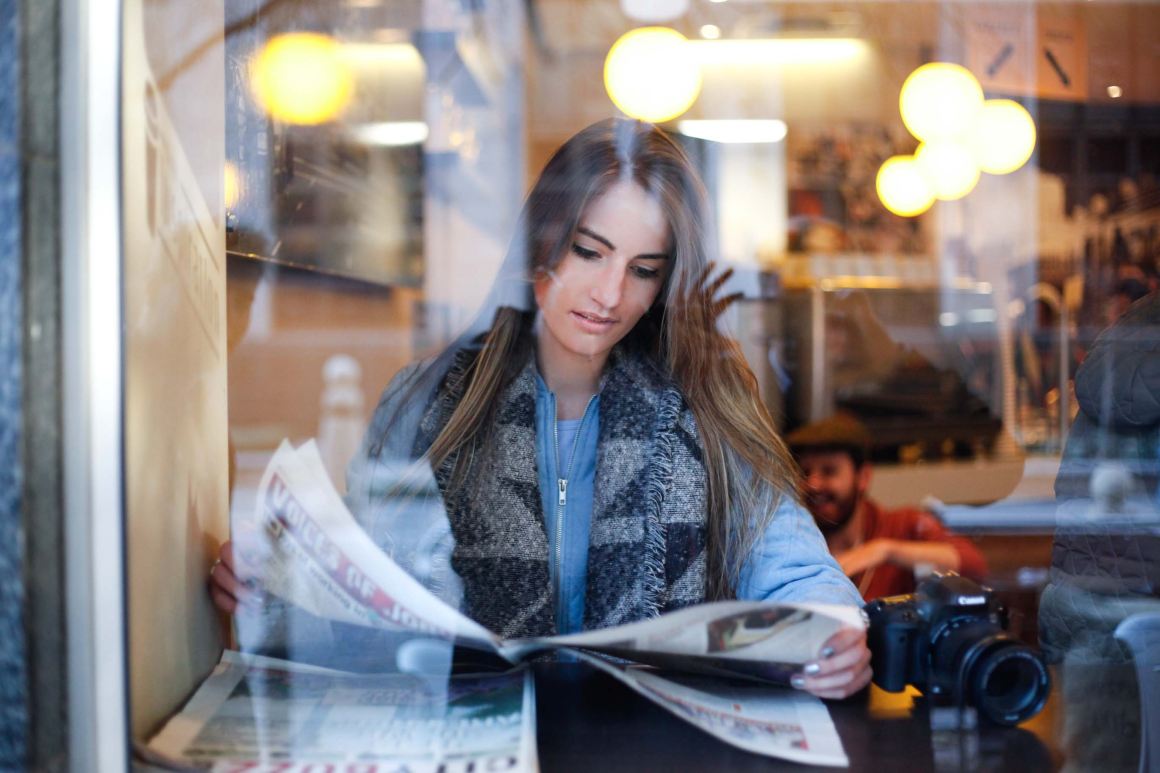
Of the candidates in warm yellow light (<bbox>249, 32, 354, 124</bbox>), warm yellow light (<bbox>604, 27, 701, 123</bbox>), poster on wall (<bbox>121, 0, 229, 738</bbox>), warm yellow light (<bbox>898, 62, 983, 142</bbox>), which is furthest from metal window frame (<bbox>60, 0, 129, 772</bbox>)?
warm yellow light (<bbox>898, 62, 983, 142</bbox>)

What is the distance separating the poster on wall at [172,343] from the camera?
25.6 inches

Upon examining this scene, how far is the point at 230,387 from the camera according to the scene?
2.82 feet

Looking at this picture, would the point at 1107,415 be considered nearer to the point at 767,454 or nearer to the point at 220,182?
the point at 767,454

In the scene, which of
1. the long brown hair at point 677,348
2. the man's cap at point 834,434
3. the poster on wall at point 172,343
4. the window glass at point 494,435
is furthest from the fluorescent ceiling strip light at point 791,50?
the poster on wall at point 172,343

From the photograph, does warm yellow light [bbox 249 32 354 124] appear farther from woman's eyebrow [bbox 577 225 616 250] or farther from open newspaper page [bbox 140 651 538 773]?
open newspaper page [bbox 140 651 538 773]

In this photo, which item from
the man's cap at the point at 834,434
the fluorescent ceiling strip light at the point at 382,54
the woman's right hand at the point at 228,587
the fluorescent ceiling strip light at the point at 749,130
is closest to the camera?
the woman's right hand at the point at 228,587

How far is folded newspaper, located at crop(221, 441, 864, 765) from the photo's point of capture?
0.71 meters

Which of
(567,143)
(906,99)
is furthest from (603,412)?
(906,99)

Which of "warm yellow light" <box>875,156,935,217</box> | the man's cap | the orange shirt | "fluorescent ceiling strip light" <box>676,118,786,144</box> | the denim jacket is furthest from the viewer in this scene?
"fluorescent ceiling strip light" <box>676,118,786,144</box>

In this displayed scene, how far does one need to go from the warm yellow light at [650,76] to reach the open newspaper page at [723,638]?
6.65ft

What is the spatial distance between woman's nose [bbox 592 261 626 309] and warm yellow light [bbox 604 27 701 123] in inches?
60.0

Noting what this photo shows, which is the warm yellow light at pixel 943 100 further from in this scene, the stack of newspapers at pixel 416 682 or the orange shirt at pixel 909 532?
the stack of newspapers at pixel 416 682

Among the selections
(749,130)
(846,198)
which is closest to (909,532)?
(846,198)

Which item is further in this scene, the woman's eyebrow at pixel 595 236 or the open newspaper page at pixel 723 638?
the woman's eyebrow at pixel 595 236
